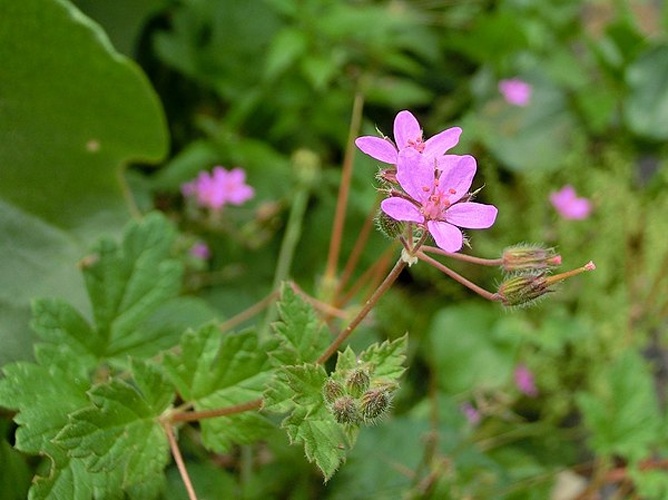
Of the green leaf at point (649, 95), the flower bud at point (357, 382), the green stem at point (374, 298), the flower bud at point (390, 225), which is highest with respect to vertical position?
the flower bud at point (390, 225)

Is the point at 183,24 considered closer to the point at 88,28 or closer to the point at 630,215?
the point at 88,28

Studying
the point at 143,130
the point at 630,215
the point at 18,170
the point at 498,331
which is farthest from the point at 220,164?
the point at 630,215

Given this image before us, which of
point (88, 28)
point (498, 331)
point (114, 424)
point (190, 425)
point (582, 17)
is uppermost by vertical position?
point (88, 28)

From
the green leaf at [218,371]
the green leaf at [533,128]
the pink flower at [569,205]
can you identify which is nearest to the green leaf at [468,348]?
the pink flower at [569,205]

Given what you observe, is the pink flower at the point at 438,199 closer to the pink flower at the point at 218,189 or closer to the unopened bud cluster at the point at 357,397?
the unopened bud cluster at the point at 357,397

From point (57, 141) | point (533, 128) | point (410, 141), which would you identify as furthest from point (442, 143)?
point (533, 128)

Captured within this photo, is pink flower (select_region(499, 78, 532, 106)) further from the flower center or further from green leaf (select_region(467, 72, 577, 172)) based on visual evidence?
the flower center

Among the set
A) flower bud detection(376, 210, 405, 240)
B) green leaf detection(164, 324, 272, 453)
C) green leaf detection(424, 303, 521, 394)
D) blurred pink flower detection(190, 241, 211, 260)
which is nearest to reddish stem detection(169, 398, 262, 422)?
green leaf detection(164, 324, 272, 453)
